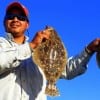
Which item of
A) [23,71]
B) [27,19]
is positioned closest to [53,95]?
[23,71]

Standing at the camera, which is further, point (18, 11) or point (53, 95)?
point (18, 11)

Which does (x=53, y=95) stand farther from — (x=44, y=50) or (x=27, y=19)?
(x=27, y=19)

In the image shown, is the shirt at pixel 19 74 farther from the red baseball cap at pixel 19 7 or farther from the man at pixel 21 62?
the red baseball cap at pixel 19 7

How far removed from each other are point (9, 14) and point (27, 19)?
358 mm

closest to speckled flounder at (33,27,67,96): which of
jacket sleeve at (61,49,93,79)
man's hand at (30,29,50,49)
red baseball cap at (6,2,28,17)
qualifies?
man's hand at (30,29,50,49)

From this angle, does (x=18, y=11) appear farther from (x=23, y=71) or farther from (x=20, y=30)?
(x=23, y=71)

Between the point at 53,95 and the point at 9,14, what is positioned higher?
the point at 9,14

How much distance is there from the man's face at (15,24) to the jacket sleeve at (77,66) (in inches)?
45.0

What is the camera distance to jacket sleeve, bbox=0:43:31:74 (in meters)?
10.7

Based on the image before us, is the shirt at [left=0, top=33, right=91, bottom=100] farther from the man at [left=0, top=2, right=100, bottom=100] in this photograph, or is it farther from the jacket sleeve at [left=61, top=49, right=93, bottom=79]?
the jacket sleeve at [left=61, top=49, right=93, bottom=79]

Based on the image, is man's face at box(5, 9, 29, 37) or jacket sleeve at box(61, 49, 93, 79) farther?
jacket sleeve at box(61, 49, 93, 79)

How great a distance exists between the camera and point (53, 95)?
1073cm

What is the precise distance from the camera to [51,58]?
11148 millimetres

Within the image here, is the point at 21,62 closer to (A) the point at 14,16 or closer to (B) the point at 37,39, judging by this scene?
(B) the point at 37,39
